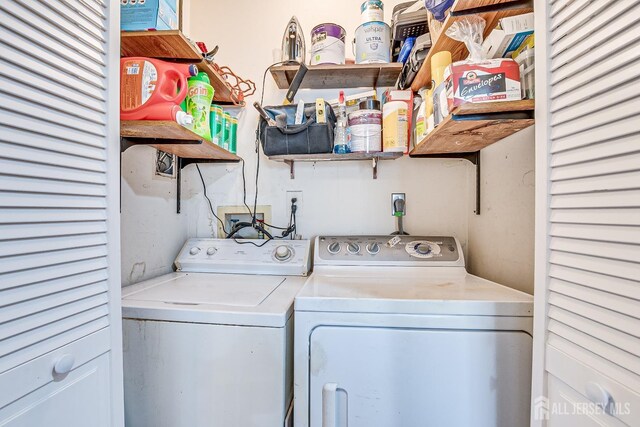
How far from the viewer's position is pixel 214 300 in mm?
1094

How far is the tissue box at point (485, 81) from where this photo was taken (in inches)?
34.1

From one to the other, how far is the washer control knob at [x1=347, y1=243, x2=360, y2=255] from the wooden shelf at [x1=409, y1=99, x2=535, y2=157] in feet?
1.96

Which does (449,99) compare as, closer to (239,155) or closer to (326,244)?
(326,244)

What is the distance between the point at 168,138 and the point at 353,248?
106cm

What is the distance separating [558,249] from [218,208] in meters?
1.72

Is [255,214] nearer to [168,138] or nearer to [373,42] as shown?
[168,138]

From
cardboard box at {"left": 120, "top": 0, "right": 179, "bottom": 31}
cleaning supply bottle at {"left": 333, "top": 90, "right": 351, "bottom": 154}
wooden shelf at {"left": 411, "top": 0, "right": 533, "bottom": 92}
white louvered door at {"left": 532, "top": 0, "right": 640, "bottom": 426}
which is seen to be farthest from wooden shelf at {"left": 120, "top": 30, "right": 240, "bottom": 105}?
white louvered door at {"left": 532, "top": 0, "right": 640, "bottom": 426}

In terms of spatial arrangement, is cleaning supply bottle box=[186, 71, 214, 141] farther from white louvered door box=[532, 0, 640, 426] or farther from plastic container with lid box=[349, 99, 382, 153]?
white louvered door box=[532, 0, 640, 426]

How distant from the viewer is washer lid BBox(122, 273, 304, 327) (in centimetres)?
98

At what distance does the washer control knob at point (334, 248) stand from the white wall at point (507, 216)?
0.77 m

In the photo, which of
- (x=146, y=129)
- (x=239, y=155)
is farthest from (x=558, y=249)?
(x=239, y=155)

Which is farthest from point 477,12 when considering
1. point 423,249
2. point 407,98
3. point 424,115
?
point 423,249

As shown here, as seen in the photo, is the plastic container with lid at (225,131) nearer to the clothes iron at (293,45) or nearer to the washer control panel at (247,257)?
the clothes iron at (293,45)

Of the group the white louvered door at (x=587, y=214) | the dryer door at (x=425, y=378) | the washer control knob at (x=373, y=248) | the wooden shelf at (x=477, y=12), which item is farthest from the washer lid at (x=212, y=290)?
the wooden shelf at (x=477, y=12)
